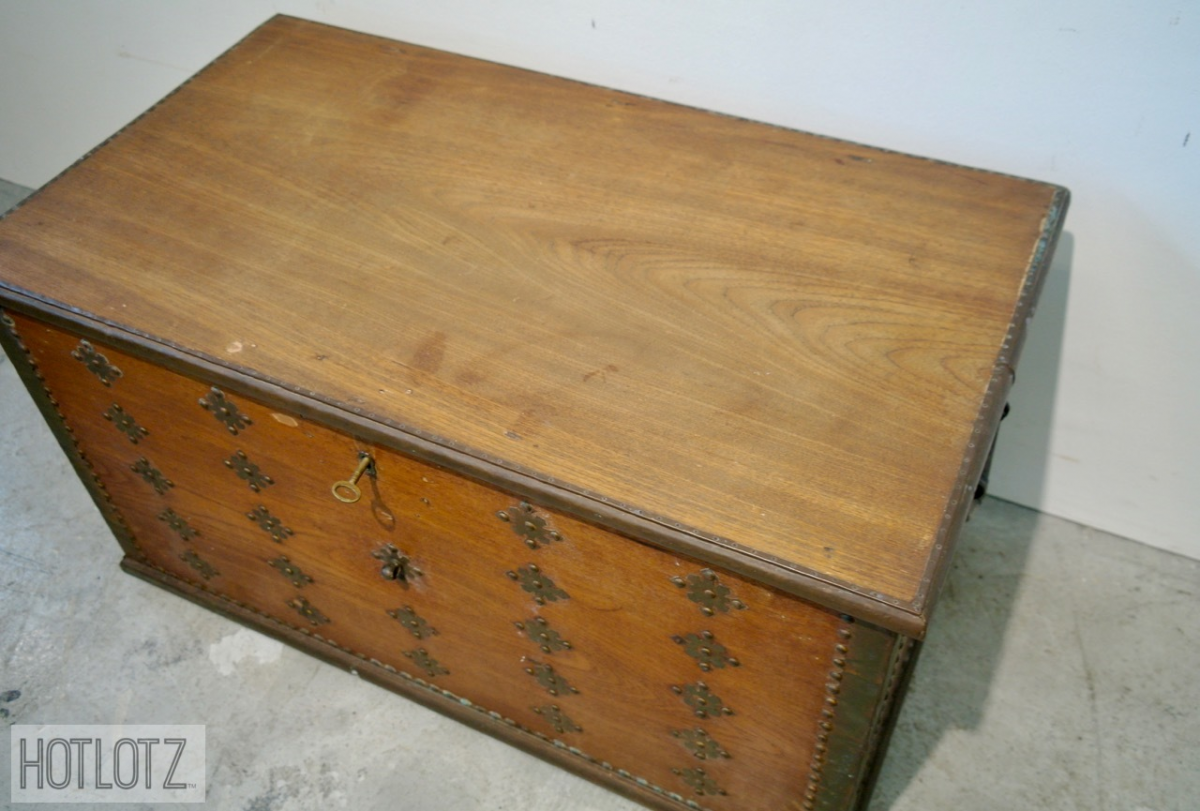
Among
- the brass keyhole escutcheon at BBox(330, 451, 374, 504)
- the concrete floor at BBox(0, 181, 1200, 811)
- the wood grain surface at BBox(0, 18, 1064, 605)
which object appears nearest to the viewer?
the wood grain surface at BBox(0, 18, 1064, 605)

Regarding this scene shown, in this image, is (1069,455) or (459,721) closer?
(459,721)

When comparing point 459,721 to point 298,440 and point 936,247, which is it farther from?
point 936,247

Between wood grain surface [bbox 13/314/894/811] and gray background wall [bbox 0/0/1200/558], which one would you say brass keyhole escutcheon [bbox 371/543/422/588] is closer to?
wood grain surface [bbox 13/314/894/811]

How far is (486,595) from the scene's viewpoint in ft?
4.55

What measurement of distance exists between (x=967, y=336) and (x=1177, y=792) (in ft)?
2.68

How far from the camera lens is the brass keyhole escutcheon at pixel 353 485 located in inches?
50.1

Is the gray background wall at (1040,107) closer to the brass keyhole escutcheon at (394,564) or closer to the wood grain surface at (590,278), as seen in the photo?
the wood grain surface at (590,278)

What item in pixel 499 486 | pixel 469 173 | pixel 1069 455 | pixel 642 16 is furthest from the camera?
pixel 1069 455

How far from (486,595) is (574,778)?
0.40 metres

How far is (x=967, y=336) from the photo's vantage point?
4.12ft

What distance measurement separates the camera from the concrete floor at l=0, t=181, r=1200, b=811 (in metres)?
1.61

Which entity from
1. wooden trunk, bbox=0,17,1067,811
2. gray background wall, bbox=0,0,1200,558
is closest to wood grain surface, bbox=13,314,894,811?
wooden trunk, bbox=0,17,1067,811

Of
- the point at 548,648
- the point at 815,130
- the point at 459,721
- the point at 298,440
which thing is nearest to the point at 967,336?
the point at 815,130

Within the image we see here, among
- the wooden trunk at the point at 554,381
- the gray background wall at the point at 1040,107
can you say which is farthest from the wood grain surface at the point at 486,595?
the gray background wall at the point at 1040,107
